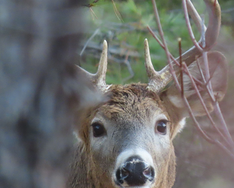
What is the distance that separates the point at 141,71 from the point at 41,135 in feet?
17.0

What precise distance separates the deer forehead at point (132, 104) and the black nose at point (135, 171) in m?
0.74

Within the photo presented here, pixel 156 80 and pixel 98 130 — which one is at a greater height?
pixel 156 80

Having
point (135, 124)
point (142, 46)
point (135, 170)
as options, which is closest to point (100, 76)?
point (135, 124)

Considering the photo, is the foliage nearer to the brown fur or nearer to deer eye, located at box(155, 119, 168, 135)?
the brown fur

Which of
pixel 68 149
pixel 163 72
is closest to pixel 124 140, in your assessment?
pixel 163 72

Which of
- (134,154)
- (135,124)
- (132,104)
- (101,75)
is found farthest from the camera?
(101,75)

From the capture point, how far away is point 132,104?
4.21 meters

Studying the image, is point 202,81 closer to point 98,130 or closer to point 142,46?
point 98,130

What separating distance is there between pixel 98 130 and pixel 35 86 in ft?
9.15

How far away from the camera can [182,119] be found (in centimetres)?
479

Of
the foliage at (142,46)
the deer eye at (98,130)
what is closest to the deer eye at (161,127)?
the deer eye at (98,130)

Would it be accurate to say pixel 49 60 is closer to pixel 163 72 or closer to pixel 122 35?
pixel 163 72

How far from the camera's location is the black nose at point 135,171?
11.0 feet

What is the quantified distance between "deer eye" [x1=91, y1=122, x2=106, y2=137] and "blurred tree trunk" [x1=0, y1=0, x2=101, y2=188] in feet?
8.48
